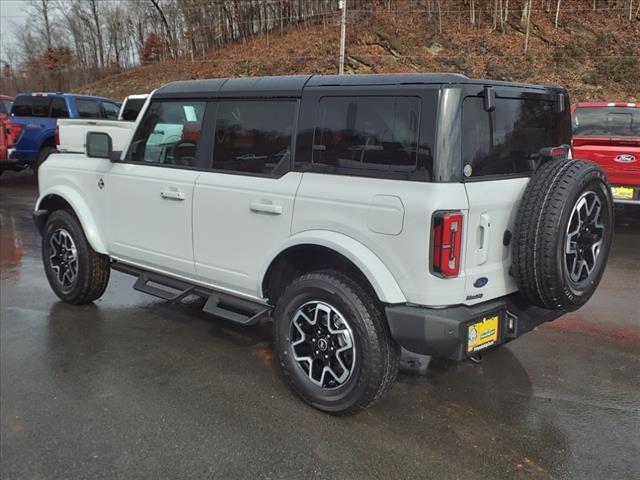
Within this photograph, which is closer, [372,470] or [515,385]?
[372,470]

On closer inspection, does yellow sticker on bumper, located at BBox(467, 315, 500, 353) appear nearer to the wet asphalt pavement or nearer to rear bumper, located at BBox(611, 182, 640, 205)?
the wet asphalt pavement

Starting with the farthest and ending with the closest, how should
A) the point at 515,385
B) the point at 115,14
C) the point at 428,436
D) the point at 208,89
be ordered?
1. the point at 115,14
2. the point at 208,89
3. the point at 515,385
4. the point at 428,436

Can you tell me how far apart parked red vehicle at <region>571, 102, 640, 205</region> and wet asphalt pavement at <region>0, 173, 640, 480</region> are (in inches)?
136

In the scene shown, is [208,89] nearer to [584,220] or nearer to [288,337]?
[288,337]

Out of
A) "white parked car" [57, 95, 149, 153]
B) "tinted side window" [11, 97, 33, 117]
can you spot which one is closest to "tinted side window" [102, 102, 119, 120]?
"tinted side window" [11, 97, 33, 117]

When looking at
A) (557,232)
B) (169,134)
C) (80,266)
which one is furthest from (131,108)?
(557,232)

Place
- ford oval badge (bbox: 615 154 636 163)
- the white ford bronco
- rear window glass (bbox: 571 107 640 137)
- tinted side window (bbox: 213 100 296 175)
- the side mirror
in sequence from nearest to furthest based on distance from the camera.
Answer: the white ford bronco < tinted side window (bbox: 213 100 296 175) < the side mirror < ford oval badge (bbox: 615 154 636 163) < rear window glass (bbox: 571 107 640 137)

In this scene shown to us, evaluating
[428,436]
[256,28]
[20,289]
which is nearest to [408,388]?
[428,436]

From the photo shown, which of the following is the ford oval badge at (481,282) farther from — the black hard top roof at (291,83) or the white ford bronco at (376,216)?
the black hard top roof at (291,83)

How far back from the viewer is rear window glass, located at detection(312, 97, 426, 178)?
10.0 ft

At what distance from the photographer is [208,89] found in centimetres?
416

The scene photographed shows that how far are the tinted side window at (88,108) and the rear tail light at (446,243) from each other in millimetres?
13237

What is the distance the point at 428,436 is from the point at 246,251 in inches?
61.8

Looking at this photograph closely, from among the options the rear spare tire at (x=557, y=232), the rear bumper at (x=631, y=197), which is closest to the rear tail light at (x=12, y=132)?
the rear bumper at (x=631, y=197)
